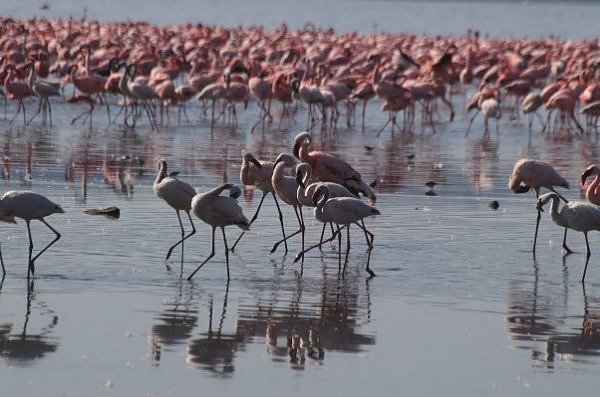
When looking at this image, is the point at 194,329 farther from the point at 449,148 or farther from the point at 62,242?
the point at 449,148

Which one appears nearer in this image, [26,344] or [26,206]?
[26,344]

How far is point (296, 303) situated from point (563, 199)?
3005 millimetres

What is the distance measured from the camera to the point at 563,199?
34.5ft

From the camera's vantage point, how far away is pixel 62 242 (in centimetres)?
1005

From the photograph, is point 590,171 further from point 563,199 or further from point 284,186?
point 284,186

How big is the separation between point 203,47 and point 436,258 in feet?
71.0

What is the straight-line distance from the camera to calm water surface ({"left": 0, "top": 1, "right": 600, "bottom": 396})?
6.70m

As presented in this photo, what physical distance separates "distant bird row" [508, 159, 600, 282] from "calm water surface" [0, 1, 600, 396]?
0.31 meters

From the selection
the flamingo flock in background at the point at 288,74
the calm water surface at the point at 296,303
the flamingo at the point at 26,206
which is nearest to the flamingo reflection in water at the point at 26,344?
the calm water surface at the point at 296,303

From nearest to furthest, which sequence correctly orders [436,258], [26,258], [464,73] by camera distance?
[26,258] < [436,258] < [464,73]

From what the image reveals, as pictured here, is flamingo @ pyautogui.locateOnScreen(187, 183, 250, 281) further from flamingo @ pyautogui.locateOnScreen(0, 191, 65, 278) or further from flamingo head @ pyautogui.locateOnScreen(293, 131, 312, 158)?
flamingo head @ pyautogui.locateOnScreen(293, 131, 312, 158)

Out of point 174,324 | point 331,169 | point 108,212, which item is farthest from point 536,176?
point 174,324

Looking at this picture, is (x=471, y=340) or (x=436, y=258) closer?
(x=471, y=340)

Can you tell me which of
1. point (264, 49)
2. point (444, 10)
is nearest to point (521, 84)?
point (264, 49)
